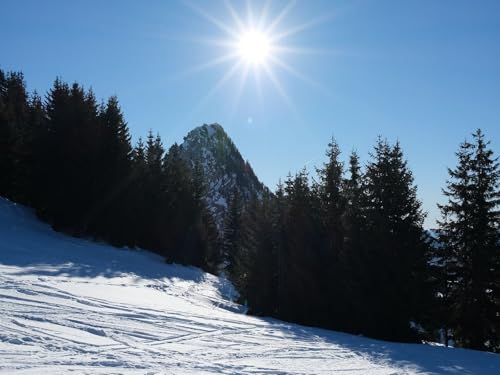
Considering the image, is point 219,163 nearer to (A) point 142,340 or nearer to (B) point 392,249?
(B) point 392,249

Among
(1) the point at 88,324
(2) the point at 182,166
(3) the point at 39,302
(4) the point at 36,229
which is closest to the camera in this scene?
(1) the point at 88,324

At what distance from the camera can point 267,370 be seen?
7.43 m

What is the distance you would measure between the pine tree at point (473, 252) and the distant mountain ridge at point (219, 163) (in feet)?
310

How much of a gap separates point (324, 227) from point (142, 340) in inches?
561

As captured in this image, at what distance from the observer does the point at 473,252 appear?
699 inches

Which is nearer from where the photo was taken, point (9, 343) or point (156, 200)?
point (9, 343)

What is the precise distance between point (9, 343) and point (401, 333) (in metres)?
14.4

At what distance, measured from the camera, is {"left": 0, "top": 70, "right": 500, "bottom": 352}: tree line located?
16.9 meters

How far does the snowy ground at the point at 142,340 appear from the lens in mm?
6727

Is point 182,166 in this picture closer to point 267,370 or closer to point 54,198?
point 54,198

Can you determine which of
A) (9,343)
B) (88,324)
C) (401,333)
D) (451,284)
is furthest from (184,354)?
(451,284)

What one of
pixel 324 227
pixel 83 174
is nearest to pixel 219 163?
pixel 83 174

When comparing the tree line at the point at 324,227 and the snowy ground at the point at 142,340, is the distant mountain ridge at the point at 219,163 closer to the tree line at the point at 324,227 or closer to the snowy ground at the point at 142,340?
the tree line at the point at 324,227

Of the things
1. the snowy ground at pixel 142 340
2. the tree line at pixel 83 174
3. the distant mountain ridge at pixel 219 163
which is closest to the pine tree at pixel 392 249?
the snowy ground at pixel 142 340
